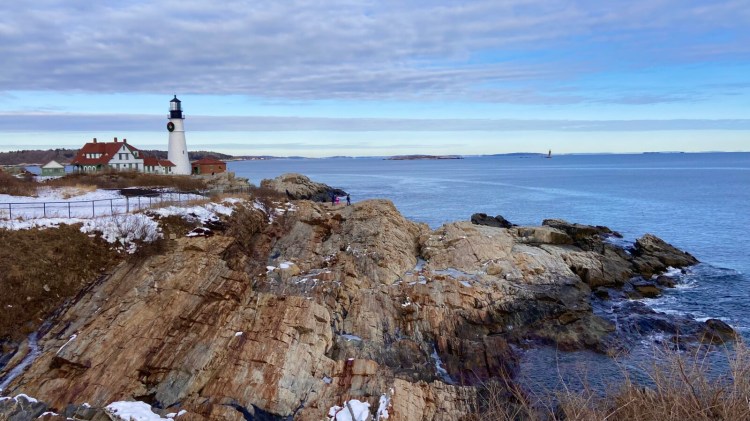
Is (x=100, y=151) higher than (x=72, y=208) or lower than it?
higher

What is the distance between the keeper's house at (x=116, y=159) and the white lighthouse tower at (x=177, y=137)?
856 mm

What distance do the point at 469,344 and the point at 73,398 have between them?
13.3m

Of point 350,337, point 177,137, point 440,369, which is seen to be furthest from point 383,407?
point 177,137

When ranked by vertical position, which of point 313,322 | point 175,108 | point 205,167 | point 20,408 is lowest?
point 20,408

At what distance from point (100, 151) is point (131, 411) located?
51.8m

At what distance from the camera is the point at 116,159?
187ft

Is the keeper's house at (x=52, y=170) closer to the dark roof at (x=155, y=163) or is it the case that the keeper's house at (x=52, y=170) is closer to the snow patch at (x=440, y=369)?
the dark roof at (x=155, y=163)

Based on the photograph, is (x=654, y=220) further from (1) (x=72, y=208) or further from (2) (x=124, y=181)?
(1) (x=72, y=208)

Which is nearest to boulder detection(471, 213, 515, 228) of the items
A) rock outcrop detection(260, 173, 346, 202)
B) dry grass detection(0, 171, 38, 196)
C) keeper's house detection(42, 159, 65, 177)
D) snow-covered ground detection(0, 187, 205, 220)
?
rock outcrop detection(260, 173, 346, 202)

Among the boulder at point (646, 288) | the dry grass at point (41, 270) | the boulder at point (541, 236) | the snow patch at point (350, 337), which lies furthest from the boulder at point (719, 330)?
the dry grass at point (41, 270)

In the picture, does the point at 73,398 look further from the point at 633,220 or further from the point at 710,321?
the point at 633,220

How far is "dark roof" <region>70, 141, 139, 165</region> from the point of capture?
5697cm

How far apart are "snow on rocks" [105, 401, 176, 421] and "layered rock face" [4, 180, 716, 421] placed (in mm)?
732

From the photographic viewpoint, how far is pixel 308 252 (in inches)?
1039
